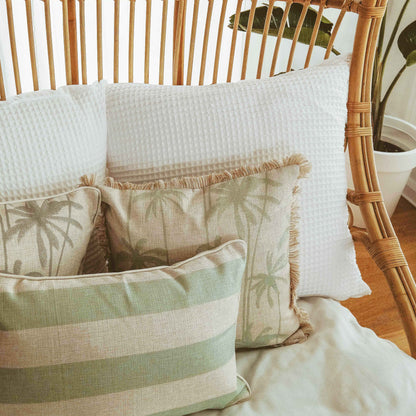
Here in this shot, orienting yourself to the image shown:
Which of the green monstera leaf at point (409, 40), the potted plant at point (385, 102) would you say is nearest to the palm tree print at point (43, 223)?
the potted plant at point (385, 102)

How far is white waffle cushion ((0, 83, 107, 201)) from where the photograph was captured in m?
0.84

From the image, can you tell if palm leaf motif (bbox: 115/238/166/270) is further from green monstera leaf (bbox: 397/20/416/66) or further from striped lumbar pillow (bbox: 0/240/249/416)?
green monstera leaf (bbox: 397/20/416/66)

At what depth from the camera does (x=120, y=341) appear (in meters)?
0.73

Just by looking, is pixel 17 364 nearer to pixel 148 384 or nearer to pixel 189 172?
pixel 148 384

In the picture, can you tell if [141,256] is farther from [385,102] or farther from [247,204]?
[385,102]

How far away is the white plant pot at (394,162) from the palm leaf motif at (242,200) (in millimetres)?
920

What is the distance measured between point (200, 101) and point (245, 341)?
444 mm

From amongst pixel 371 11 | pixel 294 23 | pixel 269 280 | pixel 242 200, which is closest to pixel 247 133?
pixel 242 200

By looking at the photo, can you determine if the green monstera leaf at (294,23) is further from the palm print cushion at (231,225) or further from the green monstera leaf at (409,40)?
the palm print cushion at (231,225)

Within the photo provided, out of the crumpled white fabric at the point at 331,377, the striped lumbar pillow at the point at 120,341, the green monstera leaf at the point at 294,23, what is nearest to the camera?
the striped lumbar pillow at the point at 120,341

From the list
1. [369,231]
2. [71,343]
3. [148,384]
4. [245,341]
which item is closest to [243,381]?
[245,341]

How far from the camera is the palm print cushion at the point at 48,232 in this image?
78 cm

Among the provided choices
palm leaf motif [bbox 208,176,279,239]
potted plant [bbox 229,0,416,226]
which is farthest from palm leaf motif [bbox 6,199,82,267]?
potted plant [bbox 229,0,416,226]

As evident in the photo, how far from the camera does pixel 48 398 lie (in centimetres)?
72
